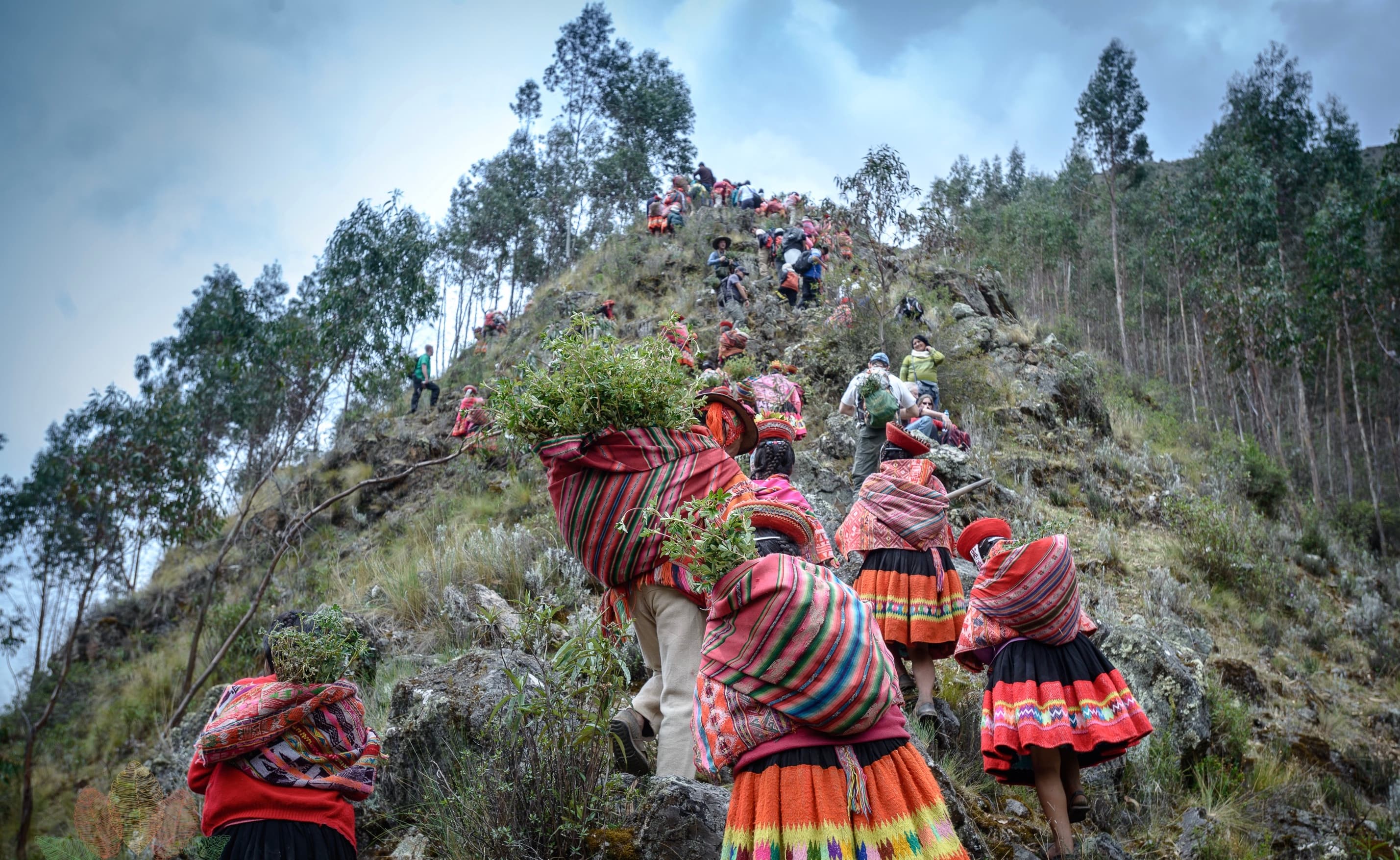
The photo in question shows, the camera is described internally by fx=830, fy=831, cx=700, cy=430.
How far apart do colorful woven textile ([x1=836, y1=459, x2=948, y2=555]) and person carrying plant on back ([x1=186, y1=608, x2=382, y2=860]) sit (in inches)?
127

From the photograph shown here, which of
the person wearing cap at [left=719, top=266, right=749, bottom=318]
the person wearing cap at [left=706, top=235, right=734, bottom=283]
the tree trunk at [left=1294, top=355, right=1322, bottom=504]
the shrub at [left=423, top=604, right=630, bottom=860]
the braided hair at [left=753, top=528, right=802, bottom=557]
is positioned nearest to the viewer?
the shrub at [left=423, top=604, right=630, bottom=860]

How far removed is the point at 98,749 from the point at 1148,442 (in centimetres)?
1835

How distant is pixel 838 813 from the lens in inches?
88.4

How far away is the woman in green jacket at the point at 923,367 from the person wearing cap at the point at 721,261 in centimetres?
749

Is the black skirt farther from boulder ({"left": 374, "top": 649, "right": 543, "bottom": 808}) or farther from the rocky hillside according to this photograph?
boulder ({"left": 374, "top": 649, "right": 543, "bottom": 808})

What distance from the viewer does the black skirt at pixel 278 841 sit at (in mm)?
3207

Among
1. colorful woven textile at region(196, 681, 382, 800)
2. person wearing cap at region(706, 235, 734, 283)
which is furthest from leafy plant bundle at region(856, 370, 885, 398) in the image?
person wearing cap at region(706, 235, 734, 283)

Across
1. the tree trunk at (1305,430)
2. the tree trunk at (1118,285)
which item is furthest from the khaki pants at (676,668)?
the tree trunk at (1118,285)

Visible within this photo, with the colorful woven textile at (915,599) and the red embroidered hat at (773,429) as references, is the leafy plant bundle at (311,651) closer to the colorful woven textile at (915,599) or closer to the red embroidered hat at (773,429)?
the red embroidered hat at (773,429)

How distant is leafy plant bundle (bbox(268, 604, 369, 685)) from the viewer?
3391mm

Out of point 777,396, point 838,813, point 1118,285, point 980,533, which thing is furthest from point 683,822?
point 1118,285

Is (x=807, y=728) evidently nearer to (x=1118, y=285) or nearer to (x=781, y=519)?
(x=781, y=519)

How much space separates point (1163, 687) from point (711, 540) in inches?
198

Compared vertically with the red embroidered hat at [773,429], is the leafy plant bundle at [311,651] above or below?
below
